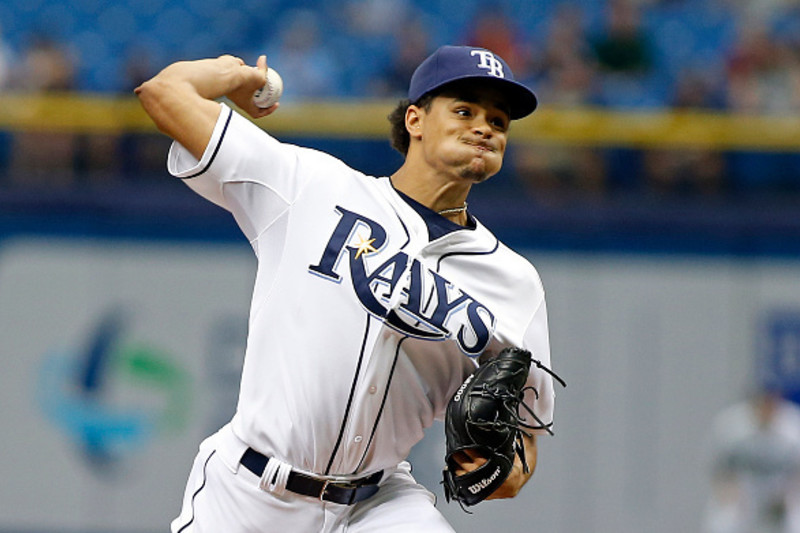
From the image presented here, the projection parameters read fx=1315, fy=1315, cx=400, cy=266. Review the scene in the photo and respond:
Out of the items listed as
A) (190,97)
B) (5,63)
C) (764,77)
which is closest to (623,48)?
(764,77)

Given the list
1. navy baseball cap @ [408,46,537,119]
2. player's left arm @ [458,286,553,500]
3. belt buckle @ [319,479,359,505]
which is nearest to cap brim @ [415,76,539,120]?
navy baseball cap @ [408,46,537,119]

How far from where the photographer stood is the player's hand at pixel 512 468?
3.67m

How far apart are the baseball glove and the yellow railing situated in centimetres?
539

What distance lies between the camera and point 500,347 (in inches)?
148

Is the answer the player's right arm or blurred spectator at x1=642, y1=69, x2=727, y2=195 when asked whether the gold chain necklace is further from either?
blurred spectator at x1=642, y1=69, x2=727, y2=195

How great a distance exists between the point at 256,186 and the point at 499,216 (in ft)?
17.9

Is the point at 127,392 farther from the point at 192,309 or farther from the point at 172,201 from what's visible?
the point at 172,201

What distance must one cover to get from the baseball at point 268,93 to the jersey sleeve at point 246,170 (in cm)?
17

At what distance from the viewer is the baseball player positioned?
143 inches

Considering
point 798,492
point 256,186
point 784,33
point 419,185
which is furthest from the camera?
point 784,33

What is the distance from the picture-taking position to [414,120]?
13.0ft

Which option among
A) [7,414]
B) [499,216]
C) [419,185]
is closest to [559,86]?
[499,216]

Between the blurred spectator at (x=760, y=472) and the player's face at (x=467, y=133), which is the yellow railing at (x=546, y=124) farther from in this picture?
the player's face at (x=467, y=133)

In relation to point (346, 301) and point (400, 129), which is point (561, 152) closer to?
point (400, 129)
